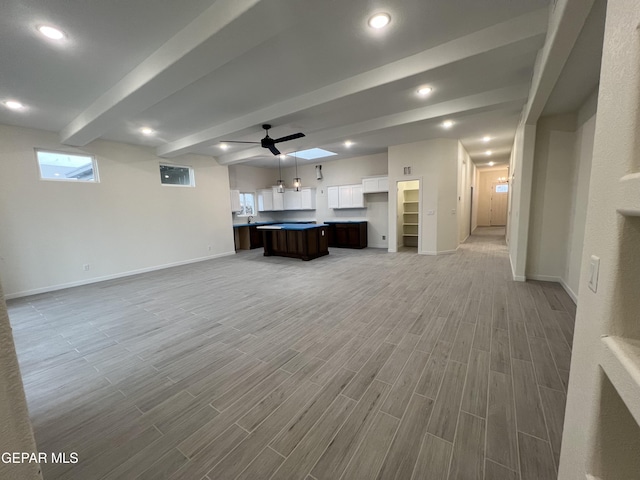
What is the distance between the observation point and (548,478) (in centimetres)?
129

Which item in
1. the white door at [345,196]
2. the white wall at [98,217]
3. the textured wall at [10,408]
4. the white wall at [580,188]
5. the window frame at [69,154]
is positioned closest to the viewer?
the textured wall at [10,408]

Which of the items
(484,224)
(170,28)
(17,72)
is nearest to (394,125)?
(170,28)

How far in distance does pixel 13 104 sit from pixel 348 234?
7436 mm

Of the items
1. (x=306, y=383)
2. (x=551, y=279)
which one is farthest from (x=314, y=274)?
(x=551, y=279)

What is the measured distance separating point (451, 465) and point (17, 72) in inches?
212

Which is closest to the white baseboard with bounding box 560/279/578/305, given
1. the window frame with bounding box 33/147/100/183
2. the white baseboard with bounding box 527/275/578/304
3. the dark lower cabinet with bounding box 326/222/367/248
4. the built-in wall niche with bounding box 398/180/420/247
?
the white baseboard with bounding box 527/275/578/304

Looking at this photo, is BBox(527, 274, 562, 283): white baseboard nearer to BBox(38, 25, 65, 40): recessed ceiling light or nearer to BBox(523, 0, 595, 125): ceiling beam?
BBox(523, 0, 595, 125): ceiling beam

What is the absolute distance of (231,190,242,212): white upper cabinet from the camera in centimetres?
869

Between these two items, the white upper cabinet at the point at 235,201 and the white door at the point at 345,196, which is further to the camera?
the white upper cabinet at the point at 235,201

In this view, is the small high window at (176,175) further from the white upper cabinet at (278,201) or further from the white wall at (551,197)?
the white wall at (551,197)

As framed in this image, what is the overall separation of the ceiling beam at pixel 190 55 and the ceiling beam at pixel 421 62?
1.44 meters

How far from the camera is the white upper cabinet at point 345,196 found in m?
8.37

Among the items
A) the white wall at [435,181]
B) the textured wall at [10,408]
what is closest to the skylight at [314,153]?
the white wall at [435,181]

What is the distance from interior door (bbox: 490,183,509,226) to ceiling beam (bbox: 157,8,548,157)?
40.5 ft
